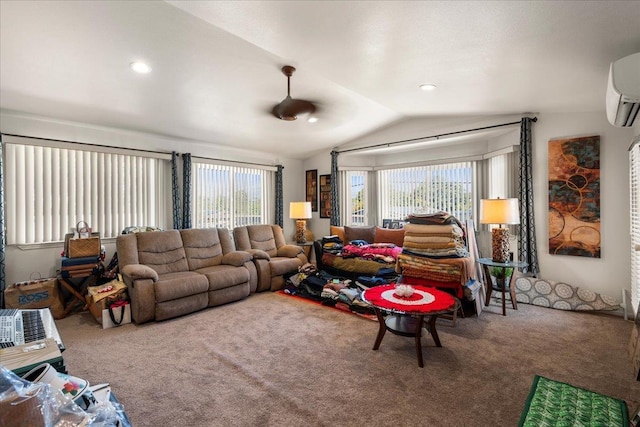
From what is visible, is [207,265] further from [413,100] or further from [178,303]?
[413,100]

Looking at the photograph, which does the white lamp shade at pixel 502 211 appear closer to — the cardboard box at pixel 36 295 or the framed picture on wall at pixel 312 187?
the framed picture on wall at pixel 312 187

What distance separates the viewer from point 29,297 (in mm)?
3350

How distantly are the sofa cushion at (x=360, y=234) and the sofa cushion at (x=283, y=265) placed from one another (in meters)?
1.05

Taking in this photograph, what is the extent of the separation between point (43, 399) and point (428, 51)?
307cm

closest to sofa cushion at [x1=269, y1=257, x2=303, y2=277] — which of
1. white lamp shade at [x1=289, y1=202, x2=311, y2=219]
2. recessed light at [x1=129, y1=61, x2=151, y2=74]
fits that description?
white lamp shade at [x1=289, y1=202, x2=311, y2=219]

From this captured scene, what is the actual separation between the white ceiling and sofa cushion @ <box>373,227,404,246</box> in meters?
2.01

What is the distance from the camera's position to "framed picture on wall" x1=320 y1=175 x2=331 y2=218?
6.38m

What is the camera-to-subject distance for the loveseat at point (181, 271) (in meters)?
3.36

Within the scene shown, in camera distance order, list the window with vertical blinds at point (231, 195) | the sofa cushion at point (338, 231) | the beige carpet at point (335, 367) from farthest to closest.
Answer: the sofa cushion at point (338, 231), the window with vertical blinds at point (231, 195), the beige carpet at point (335, 367)

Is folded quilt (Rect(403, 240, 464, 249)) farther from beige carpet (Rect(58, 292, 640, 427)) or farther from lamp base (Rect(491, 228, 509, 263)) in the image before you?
beige carpet (Rect(58, 292, 640, 427))

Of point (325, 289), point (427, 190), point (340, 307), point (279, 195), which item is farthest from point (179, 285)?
point (427, 190)

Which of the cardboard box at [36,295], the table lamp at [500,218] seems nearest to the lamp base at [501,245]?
the table lamp at [500,218]

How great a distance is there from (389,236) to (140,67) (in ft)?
13.3

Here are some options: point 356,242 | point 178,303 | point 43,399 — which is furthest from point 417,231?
point 43,399
